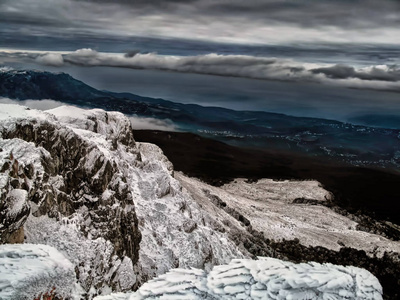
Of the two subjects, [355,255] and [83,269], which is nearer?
[83,269]

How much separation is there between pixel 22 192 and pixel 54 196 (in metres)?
6.25

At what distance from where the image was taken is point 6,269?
16828 millimetres

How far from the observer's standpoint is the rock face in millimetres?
32594

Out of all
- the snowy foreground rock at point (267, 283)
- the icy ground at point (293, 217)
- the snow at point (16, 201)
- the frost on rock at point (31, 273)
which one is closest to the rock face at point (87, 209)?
the snow at point (16, 201)

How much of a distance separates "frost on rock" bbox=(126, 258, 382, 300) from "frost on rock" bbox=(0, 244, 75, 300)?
4699 mm

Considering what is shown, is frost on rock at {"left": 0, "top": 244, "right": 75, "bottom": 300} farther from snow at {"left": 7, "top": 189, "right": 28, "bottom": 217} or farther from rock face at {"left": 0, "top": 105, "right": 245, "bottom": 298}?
rock face at {"left": 0, "top": 105, "right": 245, "bottom": 298}

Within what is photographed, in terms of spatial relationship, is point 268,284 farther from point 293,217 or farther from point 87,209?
point 293,217

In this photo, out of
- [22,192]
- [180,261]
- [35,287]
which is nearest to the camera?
[35,287]

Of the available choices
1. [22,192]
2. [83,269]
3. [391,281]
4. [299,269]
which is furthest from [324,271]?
[391,281]

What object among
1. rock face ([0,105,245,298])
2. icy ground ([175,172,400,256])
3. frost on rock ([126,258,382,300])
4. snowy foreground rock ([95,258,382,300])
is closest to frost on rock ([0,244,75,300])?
snowy foreground rock ([95,258,382,300])

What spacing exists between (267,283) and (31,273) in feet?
32.1

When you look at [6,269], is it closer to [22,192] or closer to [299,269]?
[299,269]

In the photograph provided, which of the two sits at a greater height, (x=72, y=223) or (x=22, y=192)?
(x=22, y=192)

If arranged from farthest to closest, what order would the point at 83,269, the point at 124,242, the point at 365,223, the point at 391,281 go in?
the point at 365,223 < the point at 391,281 < the point at 124,242 < the point at 83,269
